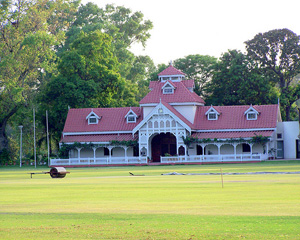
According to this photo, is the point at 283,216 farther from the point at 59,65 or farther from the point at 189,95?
the point at 59,65

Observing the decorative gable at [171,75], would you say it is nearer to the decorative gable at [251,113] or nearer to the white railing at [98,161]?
the decorative gable at [251,113]

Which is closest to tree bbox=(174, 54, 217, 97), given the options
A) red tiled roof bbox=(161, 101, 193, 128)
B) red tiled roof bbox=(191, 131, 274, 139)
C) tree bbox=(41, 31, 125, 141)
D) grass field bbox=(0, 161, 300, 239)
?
tree bbox=(41, 31, 125, 141)

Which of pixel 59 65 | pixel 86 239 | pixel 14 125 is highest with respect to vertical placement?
pixel 59 65

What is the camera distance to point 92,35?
82750 millimetres

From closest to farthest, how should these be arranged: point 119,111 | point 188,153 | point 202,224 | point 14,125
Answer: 1. point 202,224
2. point 188,153
3. point 119,111
4. point 14,125

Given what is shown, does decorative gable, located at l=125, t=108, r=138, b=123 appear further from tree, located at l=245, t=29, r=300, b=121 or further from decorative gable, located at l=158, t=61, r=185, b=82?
tree, located at l=245, t=29, r=300, b=121

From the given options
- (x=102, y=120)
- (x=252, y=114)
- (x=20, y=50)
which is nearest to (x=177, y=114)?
(x=252, y=114)

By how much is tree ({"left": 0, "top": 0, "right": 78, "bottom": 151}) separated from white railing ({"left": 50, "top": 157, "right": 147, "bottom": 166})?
12034 millimetres

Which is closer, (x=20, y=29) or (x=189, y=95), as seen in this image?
(x=189, y=95)

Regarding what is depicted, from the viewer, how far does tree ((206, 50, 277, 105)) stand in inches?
3157

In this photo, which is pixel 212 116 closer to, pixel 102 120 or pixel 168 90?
pixel 168 90

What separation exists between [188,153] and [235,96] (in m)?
13.1

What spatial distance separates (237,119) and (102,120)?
15015 mm

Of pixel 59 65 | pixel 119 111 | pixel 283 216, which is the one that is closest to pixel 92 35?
pixel 59 65
